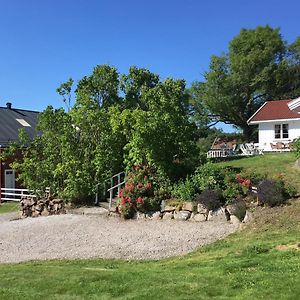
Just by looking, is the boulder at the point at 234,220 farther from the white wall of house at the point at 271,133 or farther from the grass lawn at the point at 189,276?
the white wall of house at the point at 271,133

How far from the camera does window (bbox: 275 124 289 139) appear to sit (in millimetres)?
33188

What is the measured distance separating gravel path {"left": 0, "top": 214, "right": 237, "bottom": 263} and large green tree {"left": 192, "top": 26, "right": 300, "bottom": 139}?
31.8 metres

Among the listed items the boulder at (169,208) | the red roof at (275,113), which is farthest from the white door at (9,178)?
the red roof at (275,113)

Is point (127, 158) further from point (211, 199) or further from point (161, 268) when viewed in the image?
point (161, 268)

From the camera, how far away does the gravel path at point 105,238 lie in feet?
34.3

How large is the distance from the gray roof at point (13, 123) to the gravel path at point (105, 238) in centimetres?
1604

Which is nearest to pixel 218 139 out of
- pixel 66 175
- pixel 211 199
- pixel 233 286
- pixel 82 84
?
pixel 82 84

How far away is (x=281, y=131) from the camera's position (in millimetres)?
33375

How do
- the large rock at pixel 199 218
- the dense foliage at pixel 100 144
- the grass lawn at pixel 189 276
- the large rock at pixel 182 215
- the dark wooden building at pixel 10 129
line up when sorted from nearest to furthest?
the grass lawn at pixel 189 276, the large rock at pixel 199 218, the large rock at pixel 182 215, the dense foliage at pixel 100 144, the dark wooden building at pixel 10 129

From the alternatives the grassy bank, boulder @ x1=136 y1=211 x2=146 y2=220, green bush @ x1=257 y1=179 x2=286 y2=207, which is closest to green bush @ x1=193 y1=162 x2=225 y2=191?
green bush @ x1=257 y1=179 x2=286 y2=207

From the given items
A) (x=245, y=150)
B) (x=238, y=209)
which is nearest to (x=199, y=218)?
(x=238, y=209)

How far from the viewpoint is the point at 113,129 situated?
16.5 meters

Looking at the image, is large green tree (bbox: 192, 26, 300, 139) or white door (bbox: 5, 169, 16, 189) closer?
white door (bbox: 5, 169, 16, 189)

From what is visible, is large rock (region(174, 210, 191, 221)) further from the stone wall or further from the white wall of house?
the white wall of house
